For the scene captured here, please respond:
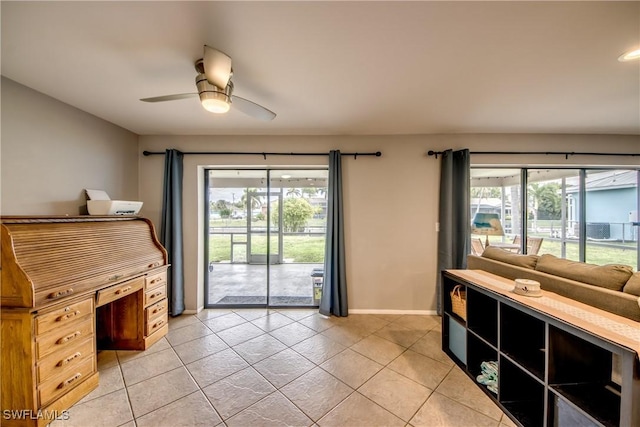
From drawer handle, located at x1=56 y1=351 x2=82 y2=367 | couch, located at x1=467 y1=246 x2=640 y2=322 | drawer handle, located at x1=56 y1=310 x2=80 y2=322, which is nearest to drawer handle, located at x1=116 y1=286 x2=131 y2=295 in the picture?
drawer handle, located at x1=56 y1=310 x2=80 y2=322

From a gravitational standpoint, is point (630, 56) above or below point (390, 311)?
above

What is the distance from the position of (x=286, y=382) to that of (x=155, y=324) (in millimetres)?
1641

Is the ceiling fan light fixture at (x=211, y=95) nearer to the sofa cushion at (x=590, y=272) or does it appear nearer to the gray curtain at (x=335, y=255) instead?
the gray curtain at (x=335, y=255)

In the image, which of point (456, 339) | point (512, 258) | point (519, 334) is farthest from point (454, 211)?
point (519, 334)

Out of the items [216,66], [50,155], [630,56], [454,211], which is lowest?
[454,211]

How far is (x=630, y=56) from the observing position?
1.56m

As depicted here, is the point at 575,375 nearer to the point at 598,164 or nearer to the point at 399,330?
the point at 399,330

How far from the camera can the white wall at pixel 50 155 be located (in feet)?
6.29

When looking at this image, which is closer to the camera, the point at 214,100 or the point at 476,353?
the point at 214,100

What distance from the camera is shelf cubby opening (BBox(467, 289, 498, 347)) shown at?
203 cm

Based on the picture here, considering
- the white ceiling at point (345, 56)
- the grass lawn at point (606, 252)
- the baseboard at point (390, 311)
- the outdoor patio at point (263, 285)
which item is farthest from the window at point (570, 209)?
the outdoor patio at point (263, 285)

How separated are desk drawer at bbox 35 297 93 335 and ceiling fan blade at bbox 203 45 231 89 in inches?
75.8

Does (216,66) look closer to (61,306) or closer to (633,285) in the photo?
(61,306)

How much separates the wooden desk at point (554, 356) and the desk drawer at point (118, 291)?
309cm
